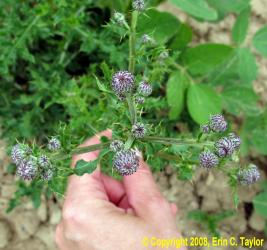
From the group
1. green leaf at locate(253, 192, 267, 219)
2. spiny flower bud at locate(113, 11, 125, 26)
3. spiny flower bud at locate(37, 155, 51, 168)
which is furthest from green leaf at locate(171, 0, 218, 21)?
green leaf at locate(253, 192, 267, 219)

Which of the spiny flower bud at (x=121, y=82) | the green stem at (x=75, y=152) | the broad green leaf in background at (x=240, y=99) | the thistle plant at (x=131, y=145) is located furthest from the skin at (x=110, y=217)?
the broad green leaf in background at (x=240, y=99)

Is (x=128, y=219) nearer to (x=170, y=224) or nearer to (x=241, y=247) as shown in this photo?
(x=170, y=224)

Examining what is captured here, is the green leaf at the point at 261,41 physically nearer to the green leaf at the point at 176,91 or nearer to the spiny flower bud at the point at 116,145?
the green leaf at the point at 176,91

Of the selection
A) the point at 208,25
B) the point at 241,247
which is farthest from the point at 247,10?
the point at 241,247

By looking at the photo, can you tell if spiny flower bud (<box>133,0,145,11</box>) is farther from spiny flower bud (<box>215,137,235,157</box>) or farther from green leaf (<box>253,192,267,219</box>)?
green leaf (<box>253,192,267,219</box>)

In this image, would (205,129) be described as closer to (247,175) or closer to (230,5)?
(247,175)
